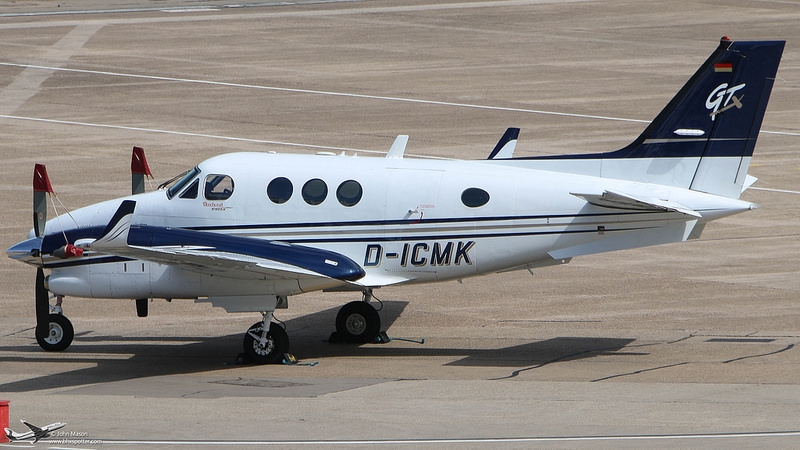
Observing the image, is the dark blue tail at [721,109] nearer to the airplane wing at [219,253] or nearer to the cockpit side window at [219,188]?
the airplane wing at [219,253]

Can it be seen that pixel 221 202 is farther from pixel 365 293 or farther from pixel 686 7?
pixel 686 7

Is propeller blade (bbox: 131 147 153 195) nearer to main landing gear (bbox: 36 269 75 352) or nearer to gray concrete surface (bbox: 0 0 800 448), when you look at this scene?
main landing gear (bbox: 36 269 75 352)

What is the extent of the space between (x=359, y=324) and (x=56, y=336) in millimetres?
4842

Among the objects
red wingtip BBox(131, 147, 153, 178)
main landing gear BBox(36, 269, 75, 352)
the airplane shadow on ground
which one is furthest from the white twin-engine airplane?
red wingtip BBox(131, 147, 153, 178)

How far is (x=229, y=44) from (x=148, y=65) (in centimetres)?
558

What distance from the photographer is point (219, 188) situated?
19.2 metres

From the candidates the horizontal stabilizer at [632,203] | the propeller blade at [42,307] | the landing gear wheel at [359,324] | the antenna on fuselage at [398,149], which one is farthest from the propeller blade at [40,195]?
the horizontal stabilizer at [632,203]

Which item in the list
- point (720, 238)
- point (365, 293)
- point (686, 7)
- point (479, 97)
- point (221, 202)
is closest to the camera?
point (221, 202)

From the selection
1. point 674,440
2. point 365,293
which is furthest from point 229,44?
point 674,440

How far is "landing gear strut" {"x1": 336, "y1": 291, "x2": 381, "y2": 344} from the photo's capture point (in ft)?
67.5

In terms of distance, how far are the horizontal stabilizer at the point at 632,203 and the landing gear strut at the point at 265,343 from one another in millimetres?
4879

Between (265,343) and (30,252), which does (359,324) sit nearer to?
(265,343)

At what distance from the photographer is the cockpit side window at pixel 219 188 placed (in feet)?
63.1

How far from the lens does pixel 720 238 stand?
89.2 feet
